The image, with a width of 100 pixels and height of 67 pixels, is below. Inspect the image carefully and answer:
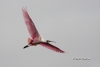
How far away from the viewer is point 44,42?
2203cm

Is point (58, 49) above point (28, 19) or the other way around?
the other way around

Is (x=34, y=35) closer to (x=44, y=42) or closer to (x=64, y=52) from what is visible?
(x=44, y=42)

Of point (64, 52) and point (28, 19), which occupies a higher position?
point (28, 19)

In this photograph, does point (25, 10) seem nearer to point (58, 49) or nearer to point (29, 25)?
point (29, 25)

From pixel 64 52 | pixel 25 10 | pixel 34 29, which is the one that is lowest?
pixel 64 52

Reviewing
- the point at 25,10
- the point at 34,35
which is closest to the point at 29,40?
the point at 34,35

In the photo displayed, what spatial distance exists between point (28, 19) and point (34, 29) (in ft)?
2.75

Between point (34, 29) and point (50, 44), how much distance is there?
108 inches

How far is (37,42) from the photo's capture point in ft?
69.5

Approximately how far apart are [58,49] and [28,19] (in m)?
4.18

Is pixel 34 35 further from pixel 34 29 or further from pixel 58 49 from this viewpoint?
pixel 58 49

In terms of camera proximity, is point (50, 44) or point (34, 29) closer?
point (34, 29)

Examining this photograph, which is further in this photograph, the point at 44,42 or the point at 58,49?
the point at 58,49

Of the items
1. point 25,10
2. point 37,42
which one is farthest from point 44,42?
point 25,10
